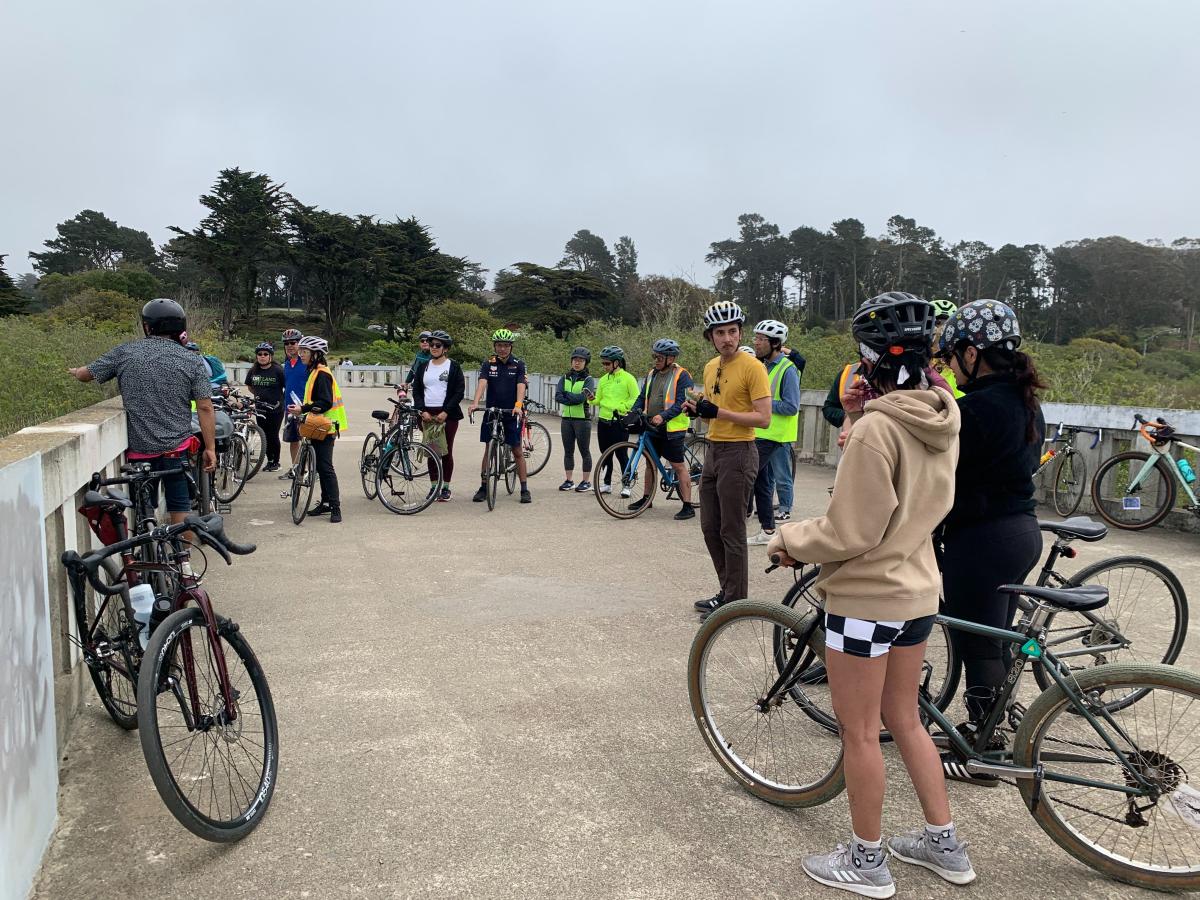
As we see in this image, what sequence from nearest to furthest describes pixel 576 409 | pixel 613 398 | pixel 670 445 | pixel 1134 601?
1. pixel 1134 601
2. pixel 670 445
3. pixel 613 398
4. pixel 576 409

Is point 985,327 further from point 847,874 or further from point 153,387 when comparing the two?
point 153,387

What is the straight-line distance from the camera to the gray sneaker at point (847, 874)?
2.64m

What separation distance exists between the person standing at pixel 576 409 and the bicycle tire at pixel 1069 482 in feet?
17.8

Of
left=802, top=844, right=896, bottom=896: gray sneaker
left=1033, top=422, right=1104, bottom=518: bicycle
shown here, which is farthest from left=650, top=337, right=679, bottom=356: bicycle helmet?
left=802, top=844, right=896, bottom=896: gray sneaker

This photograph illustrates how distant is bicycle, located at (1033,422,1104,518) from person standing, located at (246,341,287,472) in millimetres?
9393

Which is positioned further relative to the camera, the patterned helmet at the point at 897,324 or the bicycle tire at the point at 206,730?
the bicycle tire at the point at 206,730

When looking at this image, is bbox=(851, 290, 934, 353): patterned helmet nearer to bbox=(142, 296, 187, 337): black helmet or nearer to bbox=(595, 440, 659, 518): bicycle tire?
bbox=(142, 296, 187, 337): black helmet

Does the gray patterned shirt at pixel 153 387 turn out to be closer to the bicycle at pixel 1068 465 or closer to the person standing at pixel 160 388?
the person standing at pixel 160 388

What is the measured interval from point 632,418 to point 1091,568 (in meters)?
5.22

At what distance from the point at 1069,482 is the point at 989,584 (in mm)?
6874

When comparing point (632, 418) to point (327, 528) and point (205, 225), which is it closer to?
point (327, 528)

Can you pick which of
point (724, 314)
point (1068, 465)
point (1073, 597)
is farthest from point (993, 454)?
point (1068, 465)

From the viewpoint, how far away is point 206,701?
3074mm

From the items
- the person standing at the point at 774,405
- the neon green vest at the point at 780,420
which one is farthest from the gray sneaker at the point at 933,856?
the neon green vest at the point at 780,420
